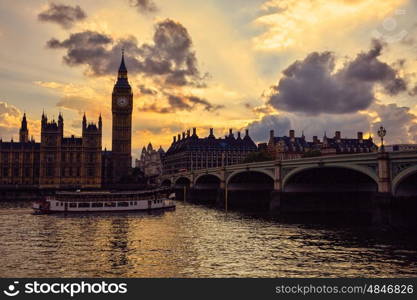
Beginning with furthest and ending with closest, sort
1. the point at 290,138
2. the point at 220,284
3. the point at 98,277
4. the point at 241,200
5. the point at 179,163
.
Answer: the point at 179,163 → the point at 290,138 → the point at 241,200 → the point at 98,277 → the point at 220,284

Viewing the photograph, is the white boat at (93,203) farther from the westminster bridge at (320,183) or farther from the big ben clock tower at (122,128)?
the big ben clock tower at (122,128)

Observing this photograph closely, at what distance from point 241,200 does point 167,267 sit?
213 feet

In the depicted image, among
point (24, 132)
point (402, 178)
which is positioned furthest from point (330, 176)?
point (24, 132)

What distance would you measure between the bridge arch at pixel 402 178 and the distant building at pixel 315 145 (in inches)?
4181

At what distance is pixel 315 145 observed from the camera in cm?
16688

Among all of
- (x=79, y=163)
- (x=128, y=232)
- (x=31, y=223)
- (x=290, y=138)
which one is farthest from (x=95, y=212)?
(x=290, y=138)

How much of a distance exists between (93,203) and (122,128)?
108898 millimetres

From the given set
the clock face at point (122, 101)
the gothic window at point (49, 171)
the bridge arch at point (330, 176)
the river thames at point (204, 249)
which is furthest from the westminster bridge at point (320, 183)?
the clock face at point (122, 101)

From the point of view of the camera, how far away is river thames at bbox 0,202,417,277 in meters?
28.6

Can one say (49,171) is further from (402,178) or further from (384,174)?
(402,178)

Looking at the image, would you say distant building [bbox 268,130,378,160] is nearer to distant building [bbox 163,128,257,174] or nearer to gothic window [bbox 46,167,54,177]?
distant building [bbox 163,128,257,174]

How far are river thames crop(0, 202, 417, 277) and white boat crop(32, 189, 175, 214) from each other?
486 inches

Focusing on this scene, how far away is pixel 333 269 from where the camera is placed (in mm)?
29031

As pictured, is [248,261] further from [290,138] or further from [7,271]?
[290,138]
